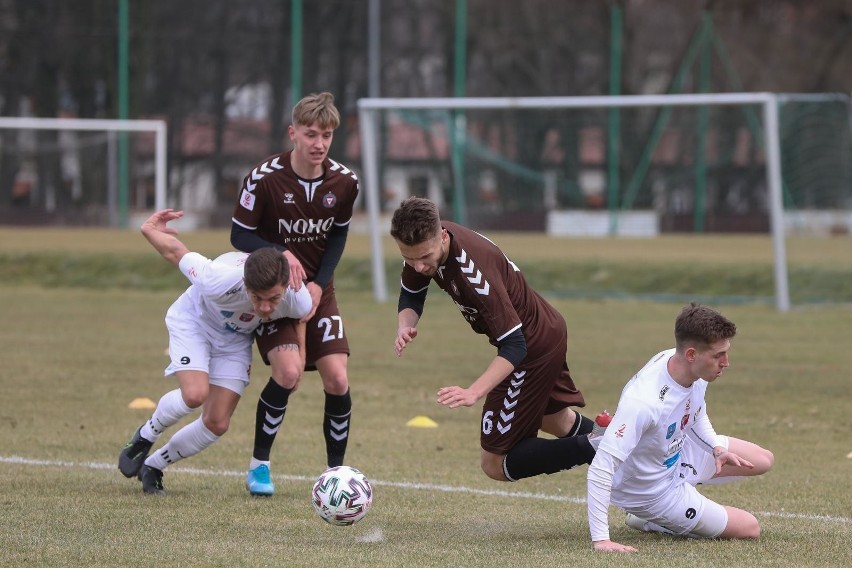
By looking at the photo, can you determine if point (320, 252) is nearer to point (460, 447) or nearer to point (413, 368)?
point (460, 447)

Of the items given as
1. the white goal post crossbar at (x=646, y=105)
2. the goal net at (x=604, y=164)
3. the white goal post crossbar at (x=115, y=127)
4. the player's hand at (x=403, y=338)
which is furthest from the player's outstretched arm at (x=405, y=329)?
the white goal post crossbar at (x=115, y=127)

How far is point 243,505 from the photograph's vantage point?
633 centimetres

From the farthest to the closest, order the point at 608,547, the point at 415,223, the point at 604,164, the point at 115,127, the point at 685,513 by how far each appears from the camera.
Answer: the point at 115,127, the point at 604,164, the point at 685,513, the point at 415,223, the point at 608,547

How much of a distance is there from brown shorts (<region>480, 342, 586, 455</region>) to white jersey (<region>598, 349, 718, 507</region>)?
23.8 inches

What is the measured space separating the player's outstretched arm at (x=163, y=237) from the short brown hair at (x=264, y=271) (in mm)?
698

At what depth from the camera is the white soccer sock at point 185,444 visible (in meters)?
6.58

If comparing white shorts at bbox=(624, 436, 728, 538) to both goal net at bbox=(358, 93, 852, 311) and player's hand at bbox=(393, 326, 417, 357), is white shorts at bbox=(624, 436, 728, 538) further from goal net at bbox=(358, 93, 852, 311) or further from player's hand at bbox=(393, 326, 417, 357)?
goal net at bbox=(358, 93, 852, 311)

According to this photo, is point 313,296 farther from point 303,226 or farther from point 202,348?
point 202,348

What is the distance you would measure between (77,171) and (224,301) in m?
18.3

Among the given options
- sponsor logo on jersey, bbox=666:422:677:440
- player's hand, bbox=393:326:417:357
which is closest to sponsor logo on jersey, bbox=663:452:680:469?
sponsor logo on jersey, bbox=666:422:677:440

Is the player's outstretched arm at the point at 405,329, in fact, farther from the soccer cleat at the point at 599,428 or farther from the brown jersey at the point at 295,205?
the brown jersey at the point at 295,205

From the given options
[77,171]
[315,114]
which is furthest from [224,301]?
[77,171]

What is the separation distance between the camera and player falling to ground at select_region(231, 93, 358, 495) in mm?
6648

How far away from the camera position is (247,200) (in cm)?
689
